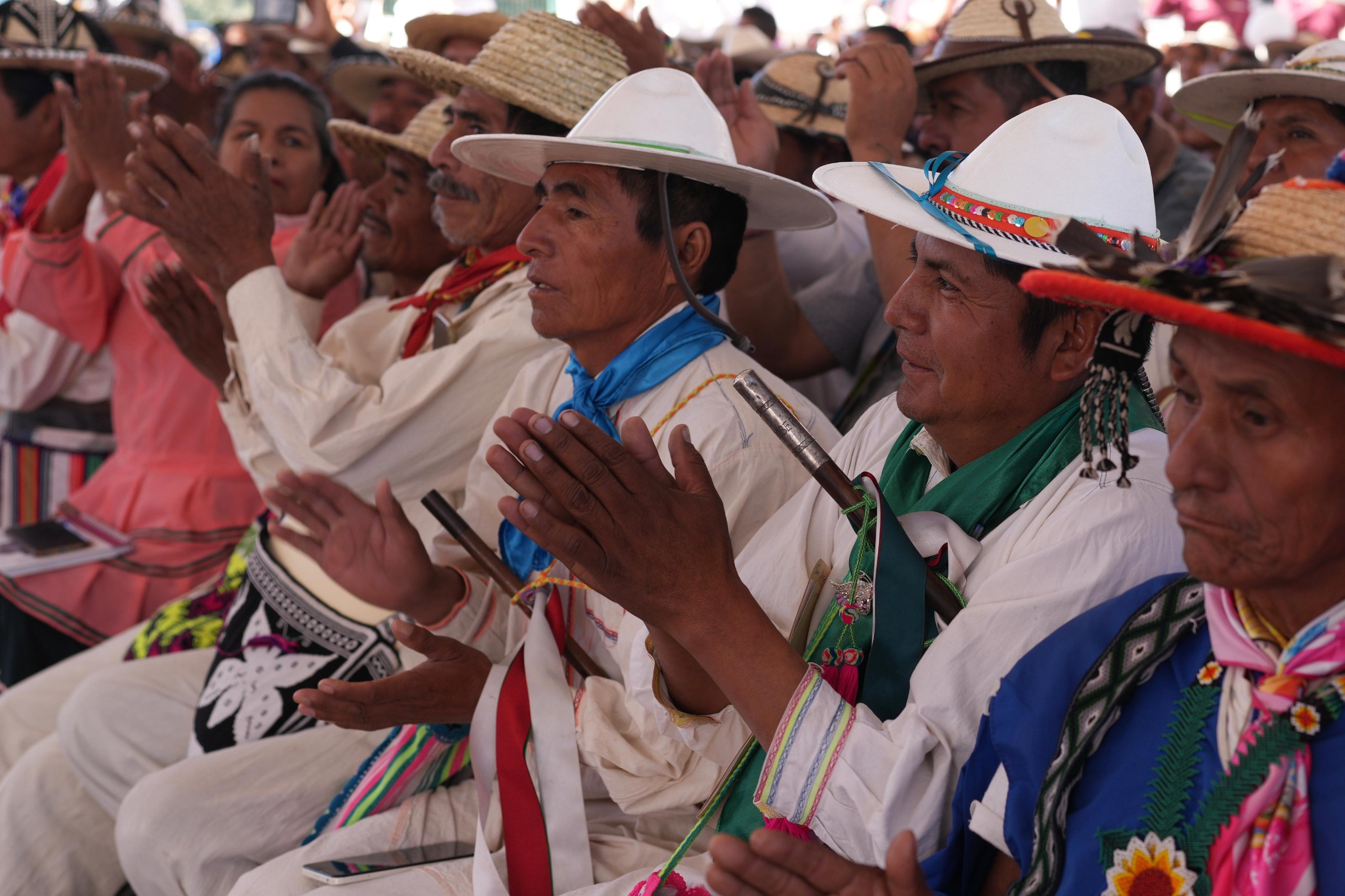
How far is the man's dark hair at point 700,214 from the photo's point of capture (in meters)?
2.33

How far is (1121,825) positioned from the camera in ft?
4.17

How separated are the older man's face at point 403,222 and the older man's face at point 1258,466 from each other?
2.73m

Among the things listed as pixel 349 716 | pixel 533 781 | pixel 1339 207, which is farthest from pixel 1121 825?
pixel 349 716

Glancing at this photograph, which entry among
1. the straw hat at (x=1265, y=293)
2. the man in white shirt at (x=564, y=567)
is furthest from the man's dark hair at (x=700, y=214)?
the straw hat at (x=1265, y=293)

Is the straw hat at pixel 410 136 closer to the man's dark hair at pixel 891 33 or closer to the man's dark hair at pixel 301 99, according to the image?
the man's dark hair at pixel 301 99

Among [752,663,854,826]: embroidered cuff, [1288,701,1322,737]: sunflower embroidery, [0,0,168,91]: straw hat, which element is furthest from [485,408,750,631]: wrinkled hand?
[0,0,168,91]: straw hat

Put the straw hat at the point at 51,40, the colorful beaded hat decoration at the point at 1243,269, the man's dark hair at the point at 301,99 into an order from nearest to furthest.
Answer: the colorful beaded hat decoration at the point at 1243,269
the man's dark hair at the point at 301,99
the straw hat at the point at 51,40

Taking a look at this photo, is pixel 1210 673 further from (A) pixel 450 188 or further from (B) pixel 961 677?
(A) pixel 450 188

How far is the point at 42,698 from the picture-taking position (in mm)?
3123

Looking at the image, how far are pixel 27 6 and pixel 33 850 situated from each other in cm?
294

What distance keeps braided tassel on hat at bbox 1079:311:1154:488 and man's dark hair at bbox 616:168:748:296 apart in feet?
3.63

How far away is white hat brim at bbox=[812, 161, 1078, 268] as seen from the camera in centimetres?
163

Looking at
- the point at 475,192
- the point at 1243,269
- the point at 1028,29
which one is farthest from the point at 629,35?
the point at 1243,269

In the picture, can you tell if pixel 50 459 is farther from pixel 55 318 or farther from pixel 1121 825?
pixel 1121 825
